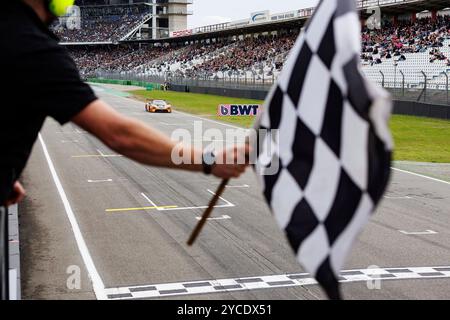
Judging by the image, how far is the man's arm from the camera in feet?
7.34

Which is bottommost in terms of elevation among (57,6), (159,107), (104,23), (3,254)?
(159,107)

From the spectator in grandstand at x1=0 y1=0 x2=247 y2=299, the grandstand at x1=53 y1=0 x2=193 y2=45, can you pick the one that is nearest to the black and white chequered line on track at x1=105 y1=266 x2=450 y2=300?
the spectator in grandstand at x1=0 y1=0 x2=247 y2=299

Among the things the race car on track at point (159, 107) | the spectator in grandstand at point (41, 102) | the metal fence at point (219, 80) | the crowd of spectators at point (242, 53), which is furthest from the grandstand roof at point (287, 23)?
the spectator in grandstand at point (41, 102)

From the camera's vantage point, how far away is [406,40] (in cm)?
4722

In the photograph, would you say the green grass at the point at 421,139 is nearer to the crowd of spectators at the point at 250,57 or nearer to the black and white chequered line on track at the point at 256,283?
the black and white chequered line on track at the point at 256,283

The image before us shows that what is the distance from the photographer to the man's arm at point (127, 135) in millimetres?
2236

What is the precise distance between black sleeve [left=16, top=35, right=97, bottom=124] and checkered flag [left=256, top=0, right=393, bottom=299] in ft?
2.76

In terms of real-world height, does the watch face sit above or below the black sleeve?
below

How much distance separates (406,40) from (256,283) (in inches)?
1672

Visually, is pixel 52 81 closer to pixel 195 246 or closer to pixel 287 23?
pixel 195 246

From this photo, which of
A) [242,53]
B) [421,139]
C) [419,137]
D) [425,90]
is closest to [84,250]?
[421,139]

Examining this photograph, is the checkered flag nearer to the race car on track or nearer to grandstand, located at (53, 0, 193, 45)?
the race car on track

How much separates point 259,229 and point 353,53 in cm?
930
